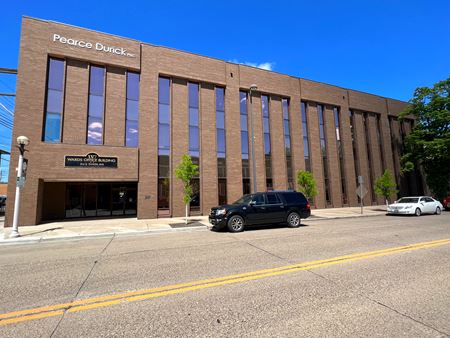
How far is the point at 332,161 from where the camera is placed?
82.5ft

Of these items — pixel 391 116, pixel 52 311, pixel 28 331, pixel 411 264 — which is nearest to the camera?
pixel 28 331

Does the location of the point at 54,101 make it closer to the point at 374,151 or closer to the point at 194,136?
the point at 194,136

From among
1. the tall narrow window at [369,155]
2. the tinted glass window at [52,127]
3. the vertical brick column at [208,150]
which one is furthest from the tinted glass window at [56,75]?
the tall narrow window at [369,155]

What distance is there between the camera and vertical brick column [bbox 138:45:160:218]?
1723 cm

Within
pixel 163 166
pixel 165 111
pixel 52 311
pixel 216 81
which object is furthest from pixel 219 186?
pixel 52 311

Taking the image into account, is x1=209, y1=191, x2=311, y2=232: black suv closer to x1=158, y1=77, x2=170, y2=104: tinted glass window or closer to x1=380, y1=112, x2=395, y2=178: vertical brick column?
x1=158, y1=77, x2=170, y2=104: tinted glass window

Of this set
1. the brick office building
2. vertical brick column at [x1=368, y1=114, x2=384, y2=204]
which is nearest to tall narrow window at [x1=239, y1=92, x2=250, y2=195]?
the brick office building

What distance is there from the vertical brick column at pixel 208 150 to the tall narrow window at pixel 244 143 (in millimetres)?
2652

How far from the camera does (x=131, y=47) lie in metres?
18.3

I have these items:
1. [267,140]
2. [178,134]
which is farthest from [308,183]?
[178,134]

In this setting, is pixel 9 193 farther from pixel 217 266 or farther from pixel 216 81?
pixel 216 81

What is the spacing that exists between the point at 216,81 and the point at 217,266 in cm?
1808

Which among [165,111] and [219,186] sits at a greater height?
[165,111]

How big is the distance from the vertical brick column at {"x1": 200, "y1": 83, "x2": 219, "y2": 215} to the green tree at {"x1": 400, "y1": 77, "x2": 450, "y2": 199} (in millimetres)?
22256
